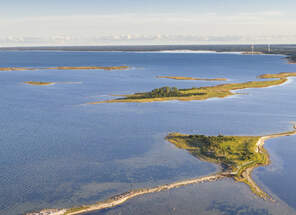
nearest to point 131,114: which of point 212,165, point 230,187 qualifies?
point 212,165

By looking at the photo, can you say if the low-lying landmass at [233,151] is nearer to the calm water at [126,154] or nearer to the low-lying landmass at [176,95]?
the calm water at [126,154]

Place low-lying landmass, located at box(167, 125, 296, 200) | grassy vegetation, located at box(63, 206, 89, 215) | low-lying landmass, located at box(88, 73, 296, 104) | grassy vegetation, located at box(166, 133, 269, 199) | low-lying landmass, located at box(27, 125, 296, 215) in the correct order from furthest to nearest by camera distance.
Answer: low-lying landmass, located at box(88, 73, 296, 104) < grassy vegetation, located at box(166, 133, 269, 199) < low-lying landmass, located at box(167, 125, 296, 200) < low-lying landmass, located at box(27, 125, 296, 215) < grassy vegetation, located at box(63, 206, 89, 215)

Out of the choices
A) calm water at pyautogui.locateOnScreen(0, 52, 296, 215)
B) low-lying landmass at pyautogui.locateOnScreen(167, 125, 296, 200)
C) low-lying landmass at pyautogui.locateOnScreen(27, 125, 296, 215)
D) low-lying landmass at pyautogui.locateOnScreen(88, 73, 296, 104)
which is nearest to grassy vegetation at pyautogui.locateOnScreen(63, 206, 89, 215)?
low-lying landmass at pyautogui.locateOnScreen(27, 125, 296, 215)

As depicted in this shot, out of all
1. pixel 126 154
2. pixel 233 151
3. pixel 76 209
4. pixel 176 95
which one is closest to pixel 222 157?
pixel 233 151

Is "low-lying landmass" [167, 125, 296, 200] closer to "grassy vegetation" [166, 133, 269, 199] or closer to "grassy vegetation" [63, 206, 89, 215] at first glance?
"grassy vegetation" [166, 133, 269, 199]

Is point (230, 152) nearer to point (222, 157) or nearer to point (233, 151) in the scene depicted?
point (233, 151)

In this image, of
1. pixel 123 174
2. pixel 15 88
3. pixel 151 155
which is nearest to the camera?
pixel 123 174

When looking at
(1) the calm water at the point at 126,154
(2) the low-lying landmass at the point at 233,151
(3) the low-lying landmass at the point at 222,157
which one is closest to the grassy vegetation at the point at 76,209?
(3) the low-lying landmass at the point at 222,157

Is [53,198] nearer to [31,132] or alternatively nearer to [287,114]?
[31,132]
